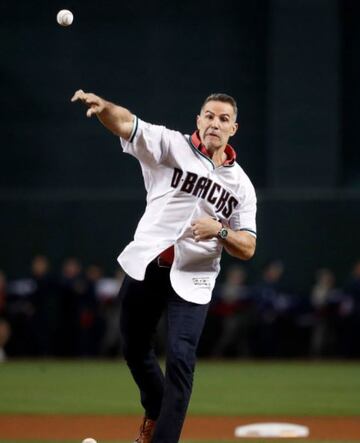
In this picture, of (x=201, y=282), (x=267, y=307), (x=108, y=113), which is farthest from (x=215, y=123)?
(x=267, y=307)

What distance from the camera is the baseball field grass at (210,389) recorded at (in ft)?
36.0

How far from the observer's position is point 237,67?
2064 cm

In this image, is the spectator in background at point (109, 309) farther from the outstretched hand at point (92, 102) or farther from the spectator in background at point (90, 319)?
the outstretched hand at point (92, 102)

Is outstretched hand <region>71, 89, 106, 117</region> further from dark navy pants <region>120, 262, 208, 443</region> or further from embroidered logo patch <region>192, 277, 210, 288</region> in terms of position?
embroidered logo patch <region>192, 277, 210, 288</region>

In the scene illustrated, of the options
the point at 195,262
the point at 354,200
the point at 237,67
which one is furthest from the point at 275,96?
the point at 195,262

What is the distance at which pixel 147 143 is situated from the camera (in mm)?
6195

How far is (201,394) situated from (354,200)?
8.09 metres

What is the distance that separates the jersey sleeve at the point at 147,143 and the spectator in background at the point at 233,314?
13051 mm

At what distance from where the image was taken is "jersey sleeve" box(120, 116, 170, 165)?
242 inches

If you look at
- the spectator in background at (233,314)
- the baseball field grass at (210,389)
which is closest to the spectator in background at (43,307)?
the baseball field grass at (210,389)

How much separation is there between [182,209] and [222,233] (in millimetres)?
339

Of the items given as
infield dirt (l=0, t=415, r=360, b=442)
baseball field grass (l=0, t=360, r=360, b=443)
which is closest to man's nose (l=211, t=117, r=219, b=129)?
baseball field grass (l=0, t=360, r=360, b=443)

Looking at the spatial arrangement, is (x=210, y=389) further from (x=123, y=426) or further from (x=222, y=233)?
(x=222, y=233)

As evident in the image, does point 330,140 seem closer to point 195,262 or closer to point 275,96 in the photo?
point 275,96
